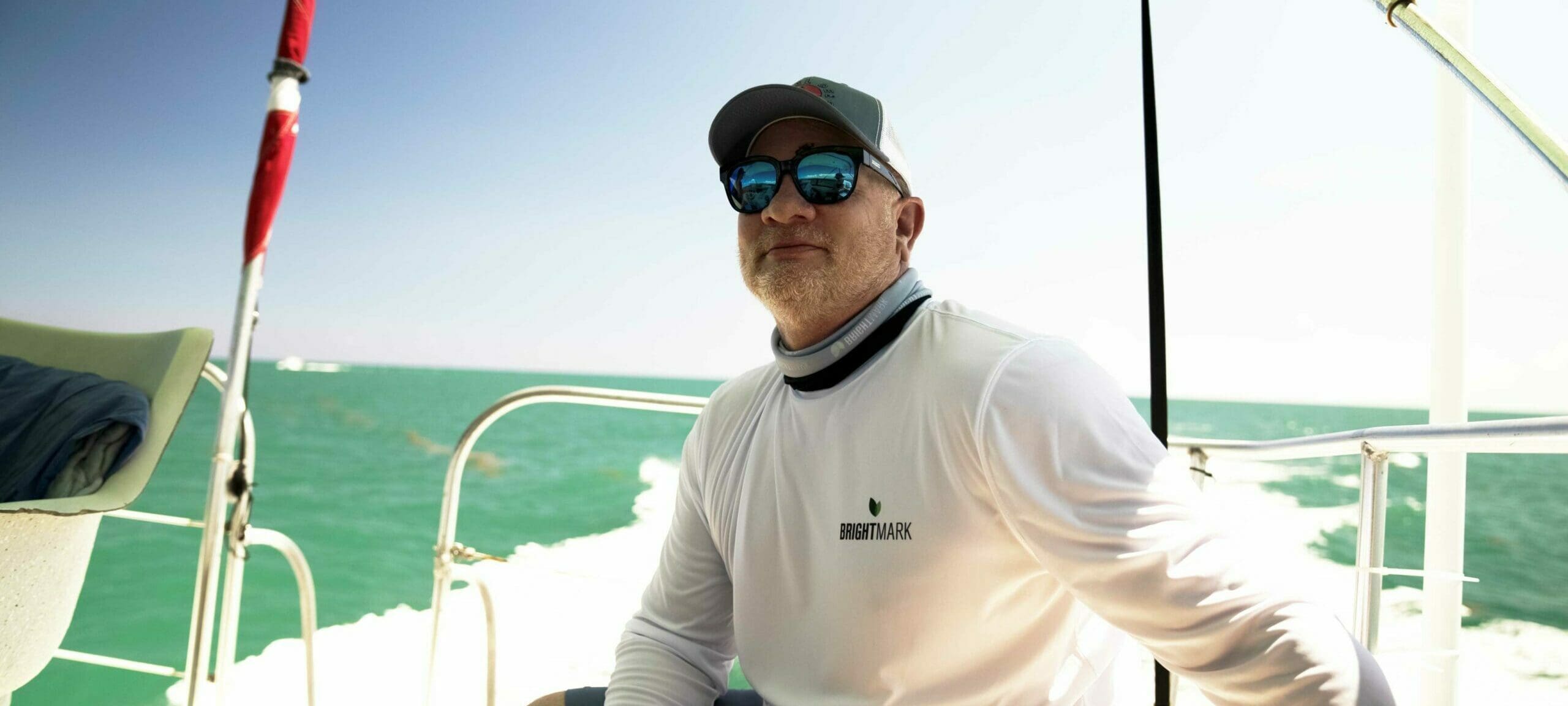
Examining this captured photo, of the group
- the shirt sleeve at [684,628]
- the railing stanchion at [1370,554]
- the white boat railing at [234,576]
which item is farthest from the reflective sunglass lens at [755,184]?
the railing stanchion at [1370,554]

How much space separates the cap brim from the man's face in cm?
2

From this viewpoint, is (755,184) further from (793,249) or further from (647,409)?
(647,409)

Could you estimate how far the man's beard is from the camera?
1.19 metres

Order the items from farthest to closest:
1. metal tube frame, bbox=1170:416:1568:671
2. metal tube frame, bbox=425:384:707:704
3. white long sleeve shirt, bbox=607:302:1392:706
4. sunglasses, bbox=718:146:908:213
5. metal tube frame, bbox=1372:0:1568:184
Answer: metal tube frame, bbox=425:384:707:704, sunglasses, bbox=718:146:908:213, metal tube frame, bbox=1170:416:1568:671, white long sleeve shirt, bbox=607:302:1392:706, metal tube frame, bbox=1372:0:1568:184

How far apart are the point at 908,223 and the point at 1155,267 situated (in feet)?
1.48

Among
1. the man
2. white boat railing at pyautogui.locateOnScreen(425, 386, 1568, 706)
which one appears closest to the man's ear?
the man

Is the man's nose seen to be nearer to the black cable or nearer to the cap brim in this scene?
the cap brim

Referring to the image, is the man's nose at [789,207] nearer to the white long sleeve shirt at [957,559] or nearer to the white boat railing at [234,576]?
the white long sleeve shirt at [957,559]

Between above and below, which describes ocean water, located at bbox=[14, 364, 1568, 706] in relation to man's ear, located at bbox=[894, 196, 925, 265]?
below

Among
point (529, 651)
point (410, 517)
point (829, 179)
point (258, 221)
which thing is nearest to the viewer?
point (258, 221)

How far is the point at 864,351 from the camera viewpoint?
112 centimetres

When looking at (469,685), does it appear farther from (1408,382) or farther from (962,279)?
(1408,382)

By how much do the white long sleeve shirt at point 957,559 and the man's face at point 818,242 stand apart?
12 cm

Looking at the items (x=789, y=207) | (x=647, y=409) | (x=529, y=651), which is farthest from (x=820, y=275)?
(x=529, y=651)
